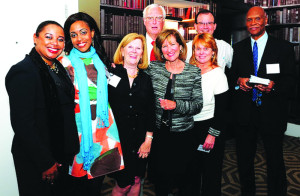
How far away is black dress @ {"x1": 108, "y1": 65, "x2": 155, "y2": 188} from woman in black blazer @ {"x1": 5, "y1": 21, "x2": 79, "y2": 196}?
1.11 ft

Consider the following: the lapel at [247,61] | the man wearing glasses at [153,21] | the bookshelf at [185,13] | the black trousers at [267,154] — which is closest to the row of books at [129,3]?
the bookshelf at [185,13]

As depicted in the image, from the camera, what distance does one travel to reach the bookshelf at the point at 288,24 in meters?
5.08

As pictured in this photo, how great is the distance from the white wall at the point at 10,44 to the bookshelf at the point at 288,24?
16.2ft

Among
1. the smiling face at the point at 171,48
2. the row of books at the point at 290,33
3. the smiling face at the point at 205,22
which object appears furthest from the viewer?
the row of books at the point at 290,33

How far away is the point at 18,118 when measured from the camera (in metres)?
1.29

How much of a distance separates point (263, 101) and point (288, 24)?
389 centimetres

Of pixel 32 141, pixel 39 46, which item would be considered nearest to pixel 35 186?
pixel 32 141

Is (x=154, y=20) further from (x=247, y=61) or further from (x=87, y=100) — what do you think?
(x=87, y=100)

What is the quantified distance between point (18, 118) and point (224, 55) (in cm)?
211

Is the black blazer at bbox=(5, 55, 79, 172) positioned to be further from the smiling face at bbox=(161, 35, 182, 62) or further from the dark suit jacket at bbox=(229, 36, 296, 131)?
the dark suit jacket at bbox=(229, 36, 296, 131)

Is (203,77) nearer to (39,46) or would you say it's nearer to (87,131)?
(87,131)

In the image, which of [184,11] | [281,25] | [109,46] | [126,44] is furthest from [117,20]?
[281,25]

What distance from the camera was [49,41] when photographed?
146 cm

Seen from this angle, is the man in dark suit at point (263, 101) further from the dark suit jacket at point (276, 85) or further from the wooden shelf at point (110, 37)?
the wooden shelf at point (110, 37)
